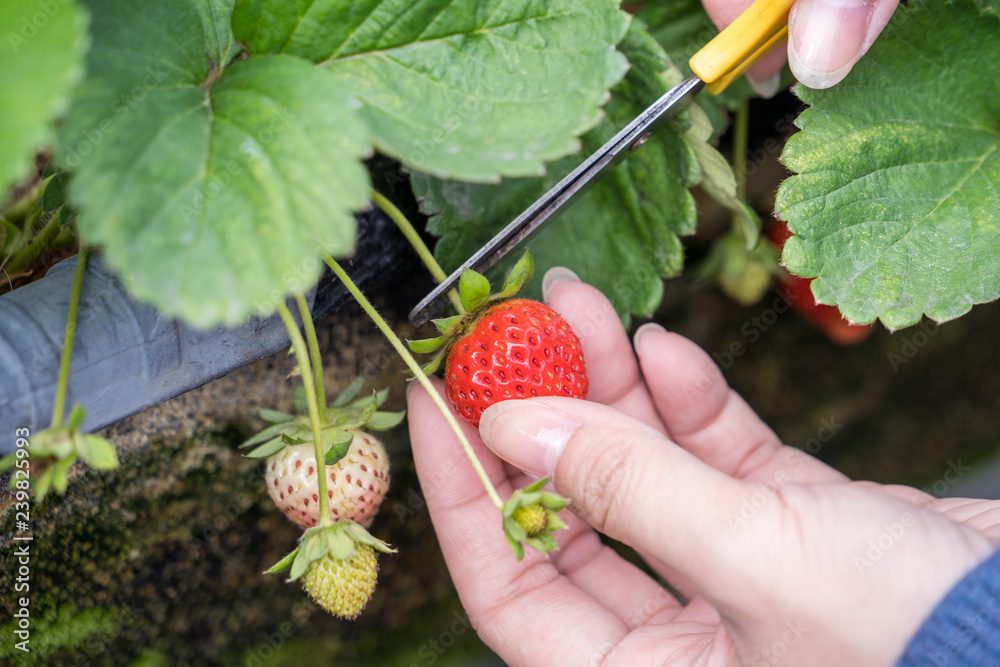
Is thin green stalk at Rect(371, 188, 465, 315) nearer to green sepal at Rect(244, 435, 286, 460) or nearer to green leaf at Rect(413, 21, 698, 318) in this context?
green leaf at Rect(413, 21, 698, 318)

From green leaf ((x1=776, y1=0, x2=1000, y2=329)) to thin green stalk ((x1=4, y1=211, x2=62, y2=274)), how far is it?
31.3 inches

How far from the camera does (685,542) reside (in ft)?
2.12

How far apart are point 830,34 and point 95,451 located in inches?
31.3

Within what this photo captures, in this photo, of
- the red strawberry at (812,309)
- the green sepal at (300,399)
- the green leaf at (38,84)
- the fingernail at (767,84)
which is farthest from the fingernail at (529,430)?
the red strawberry at (812,309)

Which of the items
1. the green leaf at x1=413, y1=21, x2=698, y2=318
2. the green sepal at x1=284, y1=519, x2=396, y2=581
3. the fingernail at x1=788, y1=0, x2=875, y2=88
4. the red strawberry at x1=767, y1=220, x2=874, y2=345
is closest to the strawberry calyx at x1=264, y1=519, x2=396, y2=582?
the green sepal at x1=284, y1=519, x2=396, y2=581

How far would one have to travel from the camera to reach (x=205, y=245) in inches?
20.1

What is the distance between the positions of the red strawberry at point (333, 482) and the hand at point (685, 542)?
0.10m

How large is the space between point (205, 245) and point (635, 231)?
63cm

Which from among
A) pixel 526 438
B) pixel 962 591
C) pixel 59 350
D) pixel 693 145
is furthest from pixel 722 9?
pixel 59 350

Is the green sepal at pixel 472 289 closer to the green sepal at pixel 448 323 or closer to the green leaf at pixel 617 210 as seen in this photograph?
the green sepal at pixel 448 323

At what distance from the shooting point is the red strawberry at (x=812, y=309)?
1304 mm

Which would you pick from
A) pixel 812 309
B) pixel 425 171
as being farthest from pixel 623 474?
pixel 812 309

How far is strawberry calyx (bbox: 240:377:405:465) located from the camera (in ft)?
2.43

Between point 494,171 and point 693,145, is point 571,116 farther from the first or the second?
point 693,145
